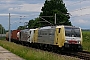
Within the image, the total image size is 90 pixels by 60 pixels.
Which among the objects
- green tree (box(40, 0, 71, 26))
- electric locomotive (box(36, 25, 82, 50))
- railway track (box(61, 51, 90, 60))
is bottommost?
railway track (box(61, 51, 90, 60))

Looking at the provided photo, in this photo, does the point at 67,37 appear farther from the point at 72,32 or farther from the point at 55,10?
the point at 55,10

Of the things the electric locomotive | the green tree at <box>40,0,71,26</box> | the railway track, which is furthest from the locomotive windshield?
the green tree at <box>40,0,71,26</box>

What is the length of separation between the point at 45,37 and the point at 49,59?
59.8 ft

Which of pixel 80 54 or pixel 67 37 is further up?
pixel 67 37

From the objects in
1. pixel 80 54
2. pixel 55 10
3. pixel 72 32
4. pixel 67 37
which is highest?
pixel 55 10

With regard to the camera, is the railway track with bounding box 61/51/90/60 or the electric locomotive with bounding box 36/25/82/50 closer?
the railway track with bounding box 61/51/90/60

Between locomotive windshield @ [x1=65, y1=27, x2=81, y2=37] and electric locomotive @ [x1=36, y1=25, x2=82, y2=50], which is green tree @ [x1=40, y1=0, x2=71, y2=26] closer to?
electric locomotive @ [x1=36, y1=25, x2=82, y2=50]

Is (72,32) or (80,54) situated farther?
(72,32)

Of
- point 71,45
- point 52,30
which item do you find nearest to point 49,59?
point 71,45

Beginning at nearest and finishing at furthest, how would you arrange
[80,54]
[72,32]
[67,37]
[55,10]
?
1. [80,54]
2. [67,37]
3. [72,32]
4. [55,10]

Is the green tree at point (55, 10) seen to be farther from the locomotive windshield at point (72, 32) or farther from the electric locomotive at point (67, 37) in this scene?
the locomotive windshield at point (72, 32)

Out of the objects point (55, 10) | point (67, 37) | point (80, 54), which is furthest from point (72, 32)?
point (55, 10)

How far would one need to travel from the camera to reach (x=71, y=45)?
27266 mm

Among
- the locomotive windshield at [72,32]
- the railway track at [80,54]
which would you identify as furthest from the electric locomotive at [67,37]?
the railway track at [80,54]
